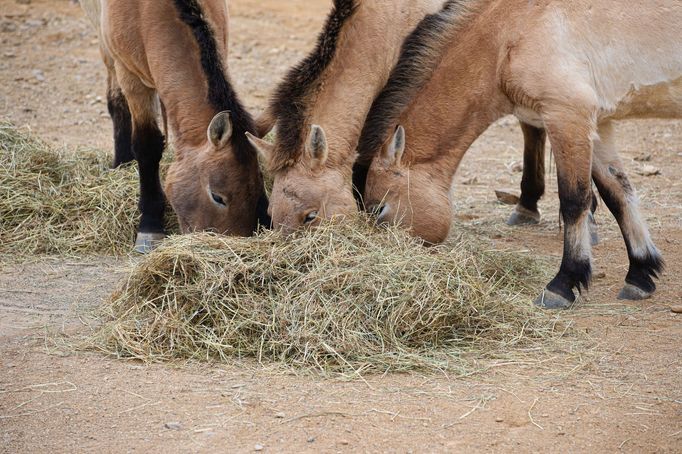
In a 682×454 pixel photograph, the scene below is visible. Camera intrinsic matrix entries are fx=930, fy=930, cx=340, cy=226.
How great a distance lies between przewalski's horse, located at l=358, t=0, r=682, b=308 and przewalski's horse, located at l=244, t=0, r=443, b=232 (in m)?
0.18

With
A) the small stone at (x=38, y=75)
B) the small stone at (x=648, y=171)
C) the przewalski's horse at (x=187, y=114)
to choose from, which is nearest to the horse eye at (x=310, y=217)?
the przewalski's horse at (x=187, y=114)

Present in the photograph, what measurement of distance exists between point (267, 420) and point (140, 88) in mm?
3234

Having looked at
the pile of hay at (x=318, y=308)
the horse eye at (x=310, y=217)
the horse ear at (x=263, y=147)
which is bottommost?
the pile of hay at (x=318, y=308)

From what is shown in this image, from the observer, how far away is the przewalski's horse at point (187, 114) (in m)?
5.29

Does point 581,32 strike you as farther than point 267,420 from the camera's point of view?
A: Yes

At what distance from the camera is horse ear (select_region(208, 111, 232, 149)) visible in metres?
5.17

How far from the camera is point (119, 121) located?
7.01 metres

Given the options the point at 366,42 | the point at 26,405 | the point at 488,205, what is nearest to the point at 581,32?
the point at 366,42

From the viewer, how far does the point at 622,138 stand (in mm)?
9570

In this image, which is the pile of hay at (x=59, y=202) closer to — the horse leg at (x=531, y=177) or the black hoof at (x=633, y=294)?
the horse leg at (x=531, y=177)

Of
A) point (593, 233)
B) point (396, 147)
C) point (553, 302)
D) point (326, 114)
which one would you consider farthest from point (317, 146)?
point (593, 233)

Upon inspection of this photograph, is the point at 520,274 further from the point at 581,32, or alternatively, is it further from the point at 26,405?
the point at 26,405

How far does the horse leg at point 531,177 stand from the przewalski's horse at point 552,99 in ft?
4.59

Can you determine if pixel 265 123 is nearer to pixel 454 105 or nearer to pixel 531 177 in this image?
pixel 454 105
